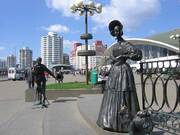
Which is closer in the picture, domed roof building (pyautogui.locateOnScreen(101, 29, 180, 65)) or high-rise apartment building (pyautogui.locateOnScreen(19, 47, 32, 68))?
domed roof building (pyautogui.locateOnScreen(101, 29, 180, 65))

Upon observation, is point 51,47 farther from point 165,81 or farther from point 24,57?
A: point 165,81

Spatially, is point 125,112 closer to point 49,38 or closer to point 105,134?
point 105,134

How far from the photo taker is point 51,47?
433ft

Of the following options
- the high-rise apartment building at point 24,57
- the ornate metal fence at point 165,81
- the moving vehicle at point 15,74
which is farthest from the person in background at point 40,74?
the high-rise apartment building at point 24,57

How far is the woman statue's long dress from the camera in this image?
6.33 meters

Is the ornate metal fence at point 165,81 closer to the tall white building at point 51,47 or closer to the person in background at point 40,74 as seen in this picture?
the person in background at point 40,74

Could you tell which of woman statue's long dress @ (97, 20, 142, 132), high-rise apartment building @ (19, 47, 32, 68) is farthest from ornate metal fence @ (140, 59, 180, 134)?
high-rise apartment building @ (19, 47, 32, 68)

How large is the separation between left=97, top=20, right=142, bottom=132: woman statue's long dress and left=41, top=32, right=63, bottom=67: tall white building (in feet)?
409

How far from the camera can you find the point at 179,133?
612 cm

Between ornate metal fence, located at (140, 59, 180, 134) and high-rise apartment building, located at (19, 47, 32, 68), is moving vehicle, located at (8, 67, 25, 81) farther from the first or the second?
high-rise apartment building, located at (19, 47, 32, 68)

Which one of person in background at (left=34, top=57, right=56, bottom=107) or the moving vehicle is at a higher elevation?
the moving vehicle

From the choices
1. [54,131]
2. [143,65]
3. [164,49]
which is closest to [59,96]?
[54,131]

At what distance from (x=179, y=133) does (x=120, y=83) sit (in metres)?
1.21

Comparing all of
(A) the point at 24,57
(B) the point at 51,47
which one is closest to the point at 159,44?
(B) the point at 51,47
